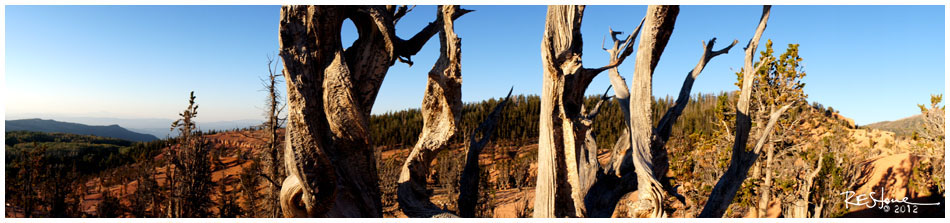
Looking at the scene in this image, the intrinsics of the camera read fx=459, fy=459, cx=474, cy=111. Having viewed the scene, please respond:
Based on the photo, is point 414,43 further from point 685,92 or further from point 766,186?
point 766,186

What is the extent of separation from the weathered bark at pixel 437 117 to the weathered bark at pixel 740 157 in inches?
90.6

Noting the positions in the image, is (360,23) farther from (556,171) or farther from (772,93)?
(772,93)

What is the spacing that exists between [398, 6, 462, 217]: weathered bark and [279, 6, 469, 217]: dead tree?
0.23m

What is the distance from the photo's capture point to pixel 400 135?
37.0 meters

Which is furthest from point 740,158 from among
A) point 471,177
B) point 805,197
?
point 805,197

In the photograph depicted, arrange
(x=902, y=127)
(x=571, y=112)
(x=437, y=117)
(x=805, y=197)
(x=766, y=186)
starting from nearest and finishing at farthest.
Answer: (x=571, y=112) < (x=437, y=117) < (x=766, y=186) < (x=805, y=197) < (x=902, y=127)

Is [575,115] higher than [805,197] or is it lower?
higher

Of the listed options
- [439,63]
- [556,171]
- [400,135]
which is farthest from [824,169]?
[400,135]

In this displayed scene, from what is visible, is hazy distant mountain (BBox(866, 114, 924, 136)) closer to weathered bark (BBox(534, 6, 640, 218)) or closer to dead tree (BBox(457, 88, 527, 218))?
weathered bark (BBox(534, 6, 640, 218))

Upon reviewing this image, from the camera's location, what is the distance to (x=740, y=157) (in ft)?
13.1

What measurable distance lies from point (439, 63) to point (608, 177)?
Answer: 79.7 inches

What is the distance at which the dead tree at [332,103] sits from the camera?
11.6ft

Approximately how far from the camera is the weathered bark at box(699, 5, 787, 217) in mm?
3873

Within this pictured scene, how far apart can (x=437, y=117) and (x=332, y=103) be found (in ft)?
2.85
